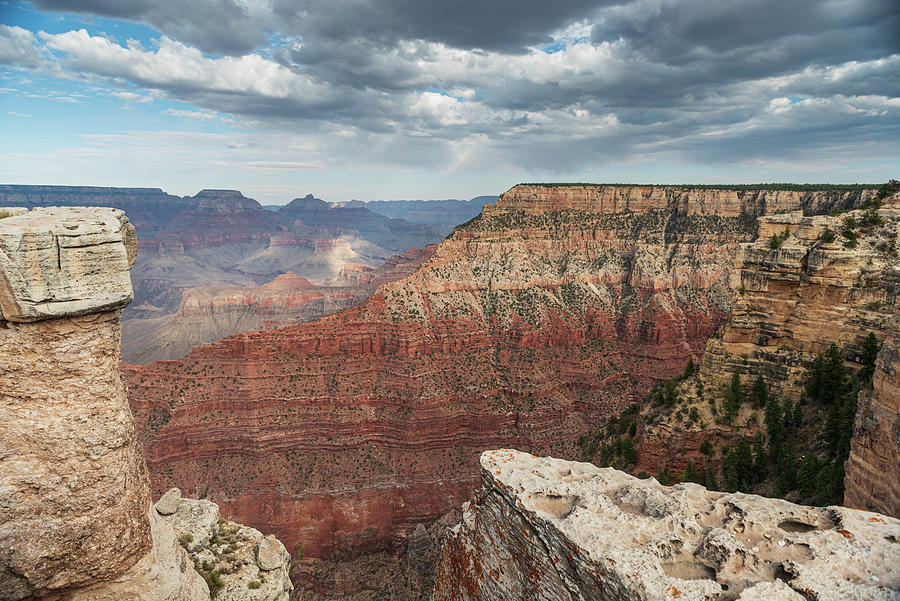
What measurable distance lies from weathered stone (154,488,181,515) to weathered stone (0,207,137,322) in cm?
1111

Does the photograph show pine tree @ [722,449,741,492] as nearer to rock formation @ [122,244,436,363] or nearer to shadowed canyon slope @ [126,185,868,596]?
shadowed canyon slope @ [126,185,868,596]

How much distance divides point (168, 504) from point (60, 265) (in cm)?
1261

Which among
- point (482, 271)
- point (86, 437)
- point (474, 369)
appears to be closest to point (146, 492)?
point (86, 437)

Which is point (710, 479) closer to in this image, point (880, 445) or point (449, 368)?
point (880, 445)

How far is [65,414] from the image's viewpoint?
34.2ft

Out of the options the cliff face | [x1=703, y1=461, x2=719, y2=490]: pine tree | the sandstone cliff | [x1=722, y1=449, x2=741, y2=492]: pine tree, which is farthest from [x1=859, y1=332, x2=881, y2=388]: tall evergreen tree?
the cliff face

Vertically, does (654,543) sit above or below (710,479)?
above

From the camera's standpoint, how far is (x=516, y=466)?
463 inches

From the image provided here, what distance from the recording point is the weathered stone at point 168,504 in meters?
18.0

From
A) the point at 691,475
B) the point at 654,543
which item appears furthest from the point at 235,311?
the point at 654,543

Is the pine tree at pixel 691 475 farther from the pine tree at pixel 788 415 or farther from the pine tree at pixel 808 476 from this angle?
the pine tree at pixel 808 476

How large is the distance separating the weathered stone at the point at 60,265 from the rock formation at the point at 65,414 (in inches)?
0.8

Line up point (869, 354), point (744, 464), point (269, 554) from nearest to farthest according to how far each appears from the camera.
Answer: point (269, 554) → point (869, 354) → point (744, 464)

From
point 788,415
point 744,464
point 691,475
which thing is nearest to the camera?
point 744,464
